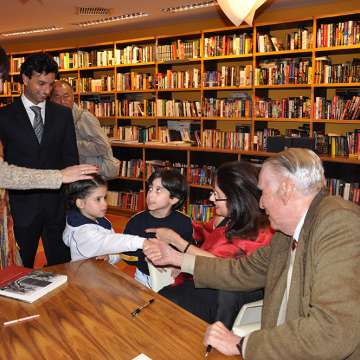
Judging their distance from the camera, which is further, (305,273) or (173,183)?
(173,183)

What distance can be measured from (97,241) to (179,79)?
14.7ft

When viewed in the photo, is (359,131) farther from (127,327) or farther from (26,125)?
(127,327)

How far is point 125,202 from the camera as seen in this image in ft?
22.4

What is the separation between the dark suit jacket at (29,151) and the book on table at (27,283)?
2.79ft

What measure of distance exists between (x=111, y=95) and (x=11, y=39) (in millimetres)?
2746

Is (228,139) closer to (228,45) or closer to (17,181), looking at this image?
(228,45)

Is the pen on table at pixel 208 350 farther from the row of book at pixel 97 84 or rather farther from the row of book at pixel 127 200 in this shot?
the row of book at pixel 97 84

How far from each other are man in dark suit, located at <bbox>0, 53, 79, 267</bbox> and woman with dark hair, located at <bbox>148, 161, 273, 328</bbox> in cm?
90

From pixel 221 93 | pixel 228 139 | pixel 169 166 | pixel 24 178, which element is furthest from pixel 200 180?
pixel 24 178

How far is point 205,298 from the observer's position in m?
2.01

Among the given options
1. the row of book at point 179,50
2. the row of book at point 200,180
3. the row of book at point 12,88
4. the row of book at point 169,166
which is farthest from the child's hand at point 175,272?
the row of book at point 12,88

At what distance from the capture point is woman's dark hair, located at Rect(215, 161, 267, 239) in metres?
2.07

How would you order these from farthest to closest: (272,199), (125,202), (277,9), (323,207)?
(125,202)
(277,9)
(272,199)
(323,207)

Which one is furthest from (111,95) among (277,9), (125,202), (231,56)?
(277,9)
